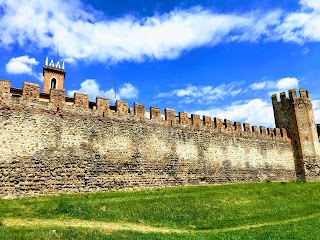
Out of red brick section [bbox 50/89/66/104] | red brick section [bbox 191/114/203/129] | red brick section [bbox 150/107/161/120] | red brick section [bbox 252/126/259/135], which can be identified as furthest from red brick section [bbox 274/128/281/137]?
red brick section [bbox 50/89/66/104]

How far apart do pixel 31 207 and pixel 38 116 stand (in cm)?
520

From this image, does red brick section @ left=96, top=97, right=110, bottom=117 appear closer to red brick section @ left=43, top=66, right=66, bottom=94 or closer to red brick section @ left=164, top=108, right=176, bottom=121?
red brick section @ left=164, top=108, right=176, bottom=121

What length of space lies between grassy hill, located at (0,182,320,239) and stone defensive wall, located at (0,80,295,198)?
44.9 inches

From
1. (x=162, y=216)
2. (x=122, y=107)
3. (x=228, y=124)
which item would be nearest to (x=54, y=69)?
(x=122, y=107)

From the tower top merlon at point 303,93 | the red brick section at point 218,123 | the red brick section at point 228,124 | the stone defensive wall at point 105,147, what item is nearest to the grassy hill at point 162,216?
the stone defensive wall at point 105,147

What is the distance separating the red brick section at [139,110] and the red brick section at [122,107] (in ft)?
2.11


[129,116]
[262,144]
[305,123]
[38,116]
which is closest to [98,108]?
[129,116]

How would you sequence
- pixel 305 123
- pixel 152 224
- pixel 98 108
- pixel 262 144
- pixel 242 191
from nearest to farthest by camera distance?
pixel 152 224 < pixel 98 108 < pixel 242 191 < pixel 262 144 < pixel 305 123

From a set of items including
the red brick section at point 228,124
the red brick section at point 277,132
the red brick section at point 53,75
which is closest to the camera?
the red brick section at point 228,124

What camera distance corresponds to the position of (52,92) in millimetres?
18234

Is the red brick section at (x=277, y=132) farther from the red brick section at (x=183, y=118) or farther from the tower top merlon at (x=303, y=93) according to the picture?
the red brick section at (x=183, y=118)

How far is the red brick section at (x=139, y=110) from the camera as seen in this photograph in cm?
2141

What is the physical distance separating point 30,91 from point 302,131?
25221 mm

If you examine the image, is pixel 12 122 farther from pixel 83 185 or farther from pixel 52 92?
pixel 83 185
